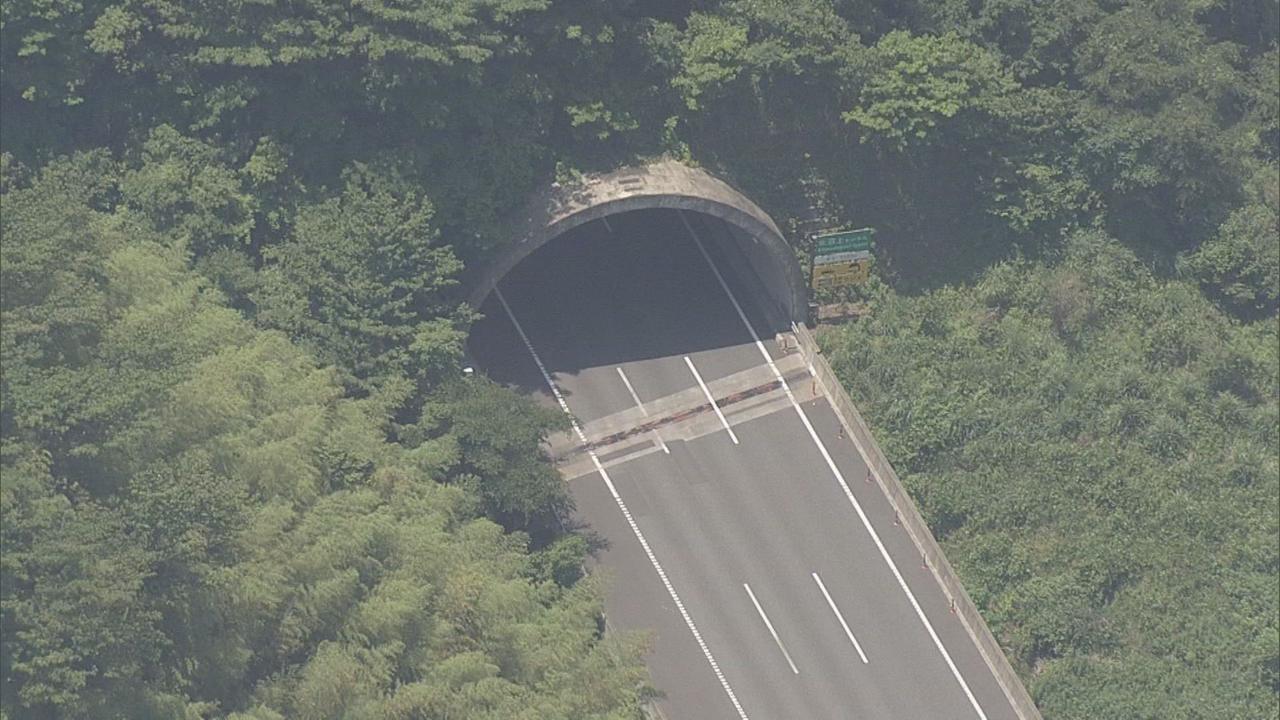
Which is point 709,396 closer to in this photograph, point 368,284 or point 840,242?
point 840,242

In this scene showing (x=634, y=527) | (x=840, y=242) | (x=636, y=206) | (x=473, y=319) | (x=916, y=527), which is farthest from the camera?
(x=840, y=242)

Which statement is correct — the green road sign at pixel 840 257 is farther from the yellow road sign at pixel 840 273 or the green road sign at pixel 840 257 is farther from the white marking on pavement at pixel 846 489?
the white marking on pavement at pixel 846 489

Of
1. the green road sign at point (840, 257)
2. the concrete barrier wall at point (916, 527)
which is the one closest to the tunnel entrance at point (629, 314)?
the concrete barrier wall at point (916, 527)

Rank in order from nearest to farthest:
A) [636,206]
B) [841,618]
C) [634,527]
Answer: [841,618] → [634,527] → [636,206]

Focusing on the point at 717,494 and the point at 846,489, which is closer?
the point at 717,494

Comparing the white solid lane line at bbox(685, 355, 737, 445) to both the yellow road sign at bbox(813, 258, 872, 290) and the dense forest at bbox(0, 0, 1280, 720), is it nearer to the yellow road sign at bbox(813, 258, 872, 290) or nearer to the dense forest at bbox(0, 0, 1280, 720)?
the dense forest at bbox(0, 0, 1280, 720)

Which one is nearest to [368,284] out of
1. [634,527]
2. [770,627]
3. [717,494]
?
[634,527]
